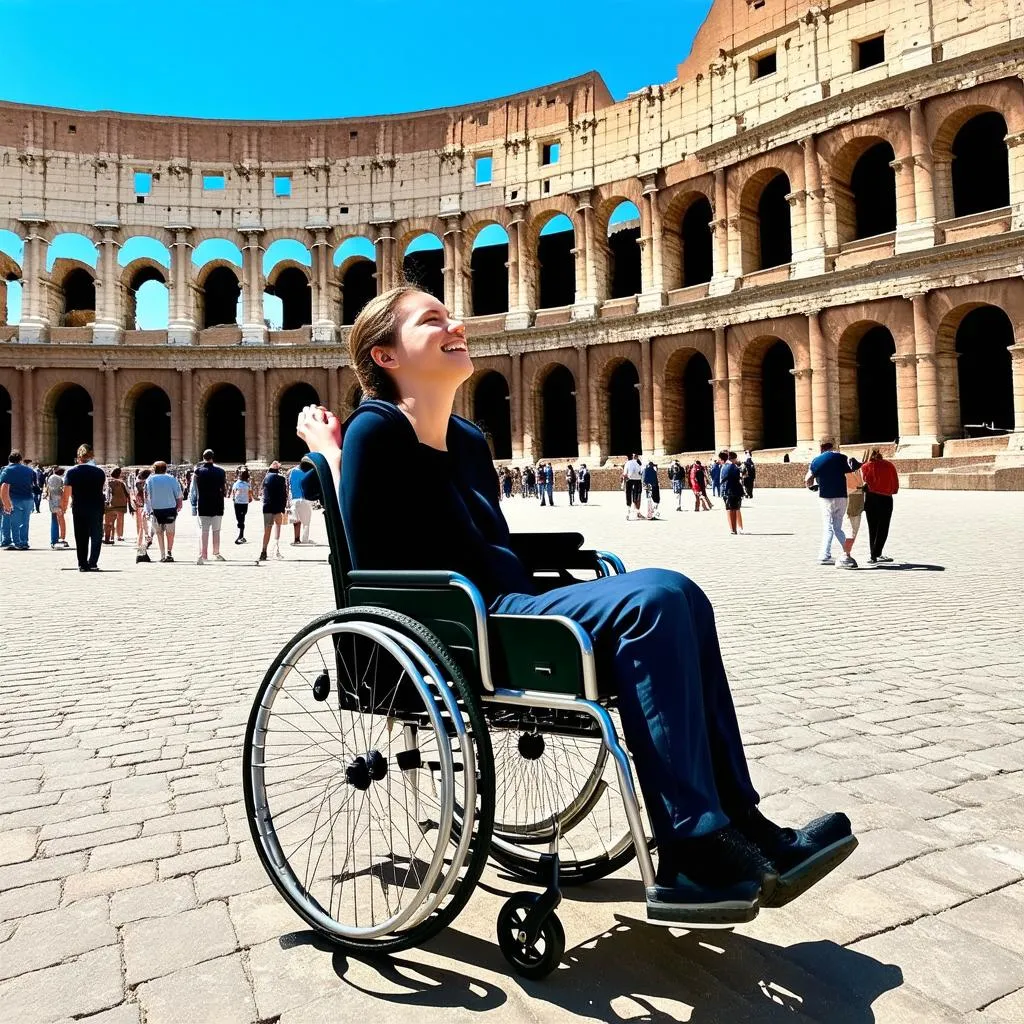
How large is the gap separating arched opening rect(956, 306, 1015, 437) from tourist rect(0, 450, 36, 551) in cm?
2530

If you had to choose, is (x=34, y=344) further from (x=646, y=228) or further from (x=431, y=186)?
(x=646, y=228)

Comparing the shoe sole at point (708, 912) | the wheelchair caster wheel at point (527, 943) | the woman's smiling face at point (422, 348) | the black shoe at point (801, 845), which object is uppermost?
the woman's smiling face at point (422, 348)

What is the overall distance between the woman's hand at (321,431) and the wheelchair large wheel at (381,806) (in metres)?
0.51

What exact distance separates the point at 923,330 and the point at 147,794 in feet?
88.5

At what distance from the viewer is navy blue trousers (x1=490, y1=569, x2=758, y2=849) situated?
1790mm

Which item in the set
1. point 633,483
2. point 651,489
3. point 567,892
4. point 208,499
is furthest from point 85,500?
point 651,489

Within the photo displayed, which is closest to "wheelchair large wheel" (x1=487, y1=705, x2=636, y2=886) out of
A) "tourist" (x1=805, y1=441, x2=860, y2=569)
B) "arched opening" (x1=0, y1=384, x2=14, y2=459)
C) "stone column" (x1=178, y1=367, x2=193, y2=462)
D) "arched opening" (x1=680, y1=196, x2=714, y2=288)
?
"tourist" (x1=805, y1=441, x2=860, y2=569)

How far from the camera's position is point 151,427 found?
40.2 m

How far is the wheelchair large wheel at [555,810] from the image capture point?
2248 mm

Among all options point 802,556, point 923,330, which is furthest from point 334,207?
point 802,556

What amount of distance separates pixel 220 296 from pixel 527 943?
4276 centimetres

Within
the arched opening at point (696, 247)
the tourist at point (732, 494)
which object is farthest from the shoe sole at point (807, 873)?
the arched opening at point (696, 247)

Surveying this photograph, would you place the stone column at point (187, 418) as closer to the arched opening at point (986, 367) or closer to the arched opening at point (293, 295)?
the arched opening at point (293, 295)

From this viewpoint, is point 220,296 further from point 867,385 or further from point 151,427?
point 867,385
